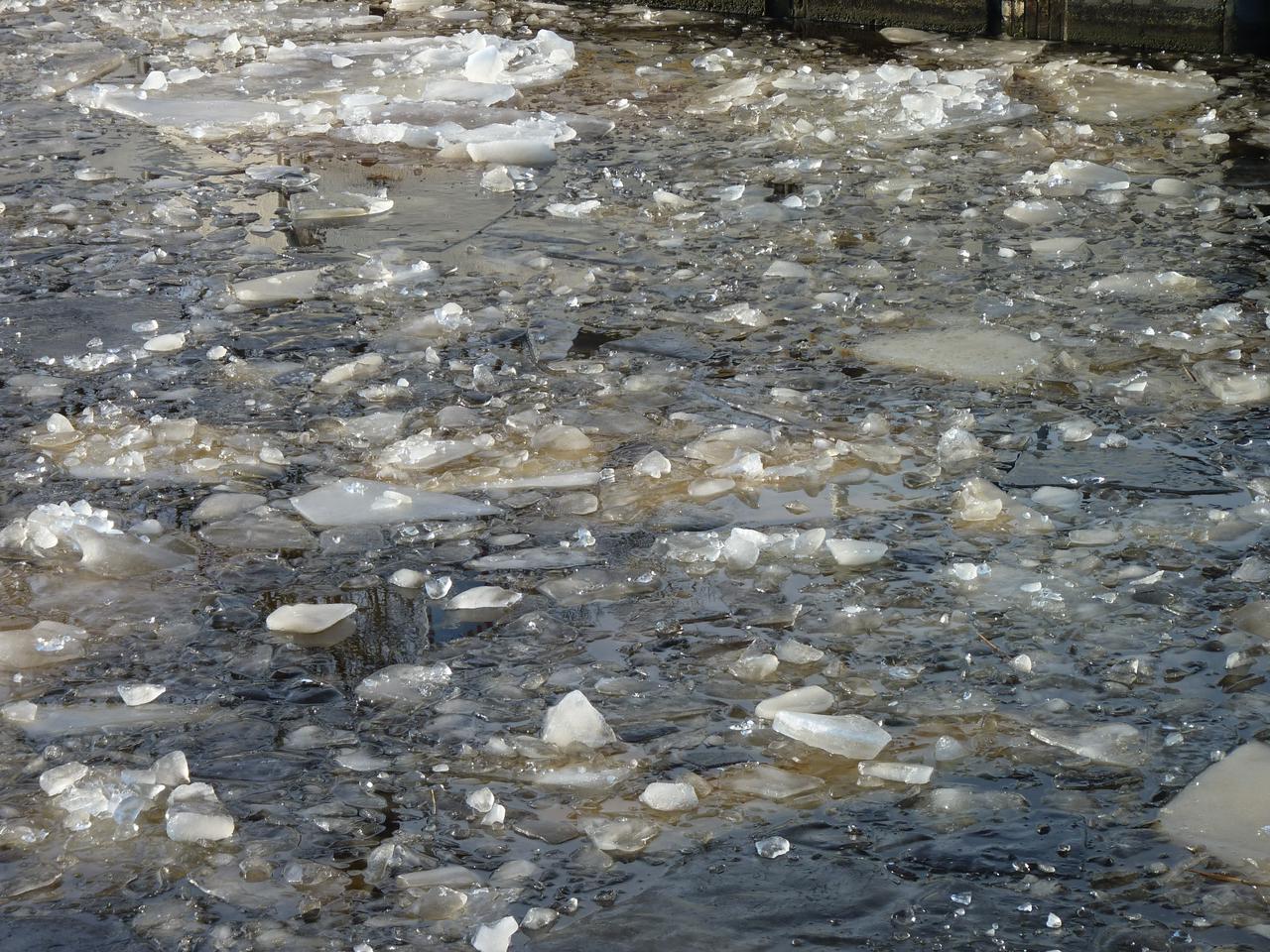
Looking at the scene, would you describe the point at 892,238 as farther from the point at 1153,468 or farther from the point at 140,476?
the point at 140,476

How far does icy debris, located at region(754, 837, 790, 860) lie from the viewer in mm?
2016

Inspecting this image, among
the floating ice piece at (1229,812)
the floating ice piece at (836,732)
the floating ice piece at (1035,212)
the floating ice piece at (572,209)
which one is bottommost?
the floating ice piece at (1229,812)

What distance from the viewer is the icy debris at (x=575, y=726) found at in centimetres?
226

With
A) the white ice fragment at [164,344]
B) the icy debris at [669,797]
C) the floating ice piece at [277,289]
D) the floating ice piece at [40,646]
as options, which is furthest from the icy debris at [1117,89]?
the floating ice piece at [40,646]

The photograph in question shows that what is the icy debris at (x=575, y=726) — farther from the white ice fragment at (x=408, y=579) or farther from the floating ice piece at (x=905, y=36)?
the floating ice piece at (x=905, y=36)

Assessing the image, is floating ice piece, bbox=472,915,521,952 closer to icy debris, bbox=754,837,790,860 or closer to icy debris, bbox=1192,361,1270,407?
icy debris, bbox=754,837,790,860

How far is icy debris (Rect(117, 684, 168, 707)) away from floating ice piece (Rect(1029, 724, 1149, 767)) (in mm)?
1440

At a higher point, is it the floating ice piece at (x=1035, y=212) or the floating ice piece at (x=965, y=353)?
the floating ice piece at (x=1035, y=212)

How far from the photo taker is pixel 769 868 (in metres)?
1.99

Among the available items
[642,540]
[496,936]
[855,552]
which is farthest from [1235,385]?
[496,936]

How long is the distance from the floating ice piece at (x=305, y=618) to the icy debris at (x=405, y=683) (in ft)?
0.67

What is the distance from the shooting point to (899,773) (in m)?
2.16

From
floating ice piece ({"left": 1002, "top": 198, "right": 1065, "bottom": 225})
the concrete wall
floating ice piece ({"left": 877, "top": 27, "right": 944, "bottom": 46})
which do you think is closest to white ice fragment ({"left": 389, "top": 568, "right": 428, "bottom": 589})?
floating ice piece ({"left": 1002, "top": 198, "right": 1065, "bottom": 225})

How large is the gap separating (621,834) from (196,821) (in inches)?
24.3
